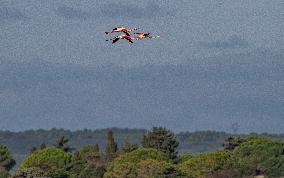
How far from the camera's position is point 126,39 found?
46.8 m

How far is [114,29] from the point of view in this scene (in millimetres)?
45062

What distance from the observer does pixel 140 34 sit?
4656cm

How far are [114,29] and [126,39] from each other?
1831 mm

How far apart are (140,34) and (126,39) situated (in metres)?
0.64

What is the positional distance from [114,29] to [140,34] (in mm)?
1808
